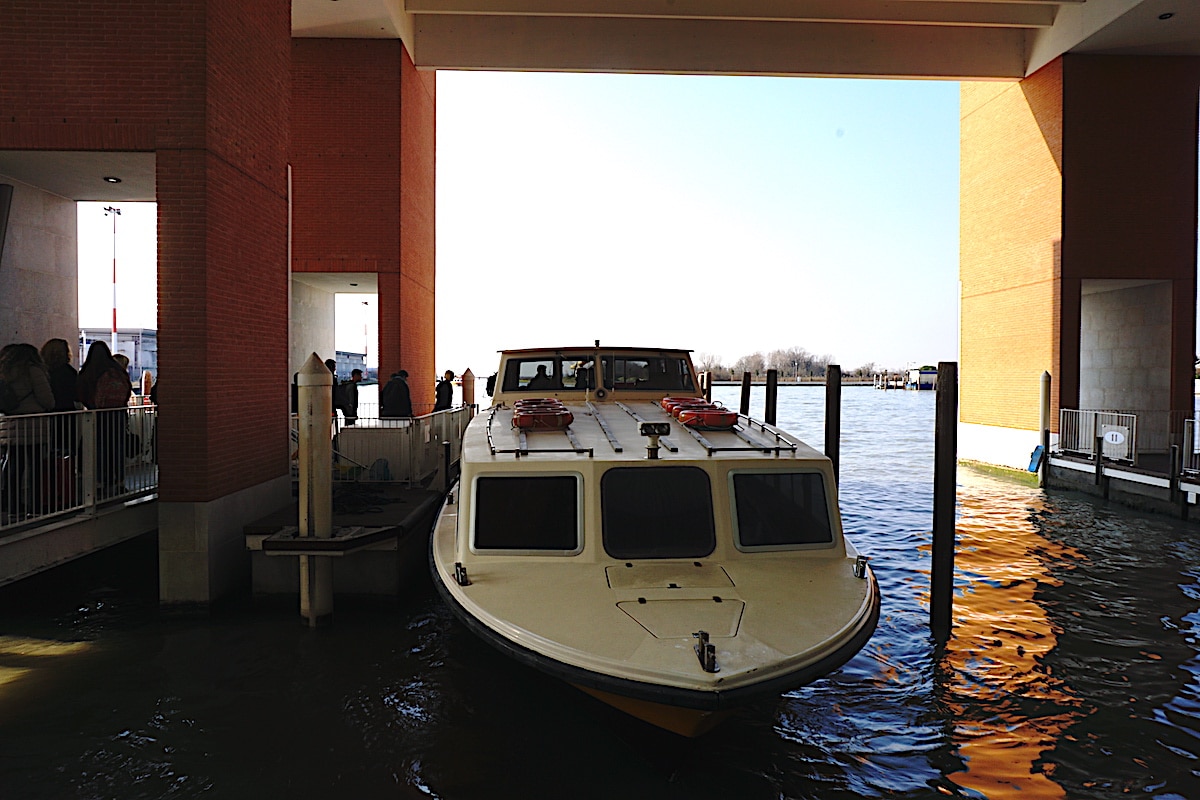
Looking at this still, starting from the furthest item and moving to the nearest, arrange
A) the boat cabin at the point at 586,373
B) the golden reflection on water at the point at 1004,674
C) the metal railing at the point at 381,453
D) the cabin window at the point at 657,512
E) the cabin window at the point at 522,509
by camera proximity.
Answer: the metal railing at the point at 381,453
the boat cabin at the point at 586,373
the cabin window at the point at 522,509
the cabin window at the point at 657,512
the golden reflection on water at the point at 1004,674

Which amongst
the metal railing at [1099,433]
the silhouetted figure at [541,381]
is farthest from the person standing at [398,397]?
the metal railing at [1099,433]

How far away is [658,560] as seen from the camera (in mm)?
6262

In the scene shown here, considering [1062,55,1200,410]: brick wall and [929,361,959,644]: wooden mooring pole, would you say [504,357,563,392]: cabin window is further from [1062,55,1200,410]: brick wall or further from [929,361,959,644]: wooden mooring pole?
[1062,55,1200,410]: brick wall

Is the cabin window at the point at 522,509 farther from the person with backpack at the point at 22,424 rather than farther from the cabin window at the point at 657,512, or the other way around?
the person with backpack at the point at 22,424

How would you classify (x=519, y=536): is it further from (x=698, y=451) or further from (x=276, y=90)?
(x=276, y=90)

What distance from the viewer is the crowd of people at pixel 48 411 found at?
7242mm

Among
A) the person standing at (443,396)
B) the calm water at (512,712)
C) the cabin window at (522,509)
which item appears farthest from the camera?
the person standing at (443,396)

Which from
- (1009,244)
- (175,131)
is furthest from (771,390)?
(1009,244)

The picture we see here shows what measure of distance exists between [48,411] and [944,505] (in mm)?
9200

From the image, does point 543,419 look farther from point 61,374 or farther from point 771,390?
point 771,390

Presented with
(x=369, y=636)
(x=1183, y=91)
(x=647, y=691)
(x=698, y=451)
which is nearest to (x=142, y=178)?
(x=369, y=636)

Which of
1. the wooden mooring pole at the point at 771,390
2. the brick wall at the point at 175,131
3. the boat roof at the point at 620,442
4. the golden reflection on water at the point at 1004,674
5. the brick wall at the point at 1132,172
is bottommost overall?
the golden reflection on water at the point at 1004,674

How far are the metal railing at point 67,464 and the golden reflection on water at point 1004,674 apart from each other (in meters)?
8.20

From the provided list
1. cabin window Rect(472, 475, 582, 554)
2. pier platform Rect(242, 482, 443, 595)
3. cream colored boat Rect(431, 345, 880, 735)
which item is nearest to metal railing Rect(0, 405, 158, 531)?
pier platform Rect(242, 482, 443, 595)
